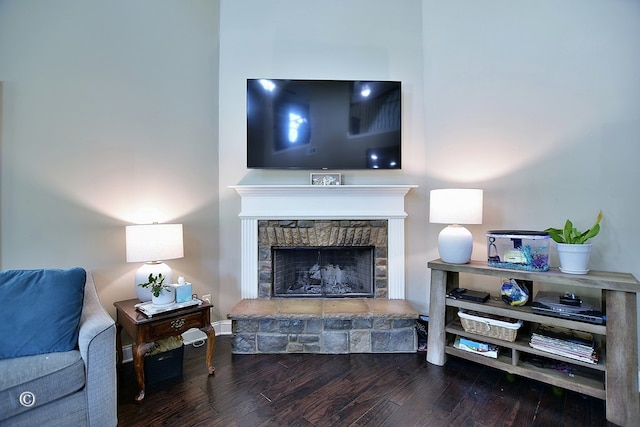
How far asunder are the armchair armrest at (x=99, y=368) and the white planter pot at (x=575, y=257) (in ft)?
8.80

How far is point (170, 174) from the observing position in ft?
7.82

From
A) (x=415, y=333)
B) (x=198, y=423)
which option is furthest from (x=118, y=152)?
(x=415, y=333)

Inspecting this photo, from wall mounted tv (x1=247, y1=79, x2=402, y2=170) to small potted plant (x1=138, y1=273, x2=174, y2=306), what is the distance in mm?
1213

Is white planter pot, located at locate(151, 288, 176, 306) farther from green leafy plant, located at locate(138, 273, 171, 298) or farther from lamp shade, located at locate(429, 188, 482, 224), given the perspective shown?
lamp shade, located at locate(429, 188, 482, 224)

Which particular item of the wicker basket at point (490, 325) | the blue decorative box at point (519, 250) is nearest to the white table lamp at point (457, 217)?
the blue decorative box at point (519, 250)

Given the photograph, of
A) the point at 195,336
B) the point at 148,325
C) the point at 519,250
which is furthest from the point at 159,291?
the point at 519,250

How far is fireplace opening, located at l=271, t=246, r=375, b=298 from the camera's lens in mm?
2668

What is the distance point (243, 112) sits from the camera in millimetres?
2643

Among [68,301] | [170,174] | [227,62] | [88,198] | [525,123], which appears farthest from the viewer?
[227,62]

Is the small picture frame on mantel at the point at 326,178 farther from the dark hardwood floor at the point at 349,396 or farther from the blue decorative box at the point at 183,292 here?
the dark hardwood floor at the point at 349,396

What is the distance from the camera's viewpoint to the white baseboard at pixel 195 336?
2.12 meters

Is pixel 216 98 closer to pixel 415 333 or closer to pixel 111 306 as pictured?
pixel 111 306

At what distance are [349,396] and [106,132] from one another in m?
2.53

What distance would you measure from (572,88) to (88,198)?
3.67 metres
